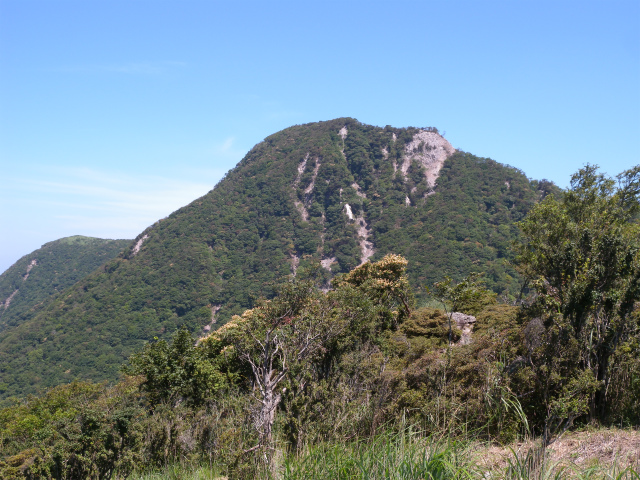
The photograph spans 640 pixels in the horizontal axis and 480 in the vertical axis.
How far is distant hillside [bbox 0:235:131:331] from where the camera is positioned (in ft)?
410

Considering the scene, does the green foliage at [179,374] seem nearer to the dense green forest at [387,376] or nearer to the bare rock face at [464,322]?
the dense green forest at [387,376]

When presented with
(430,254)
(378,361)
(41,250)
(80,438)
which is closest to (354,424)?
(378,361)

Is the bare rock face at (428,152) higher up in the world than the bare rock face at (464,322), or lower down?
higher up

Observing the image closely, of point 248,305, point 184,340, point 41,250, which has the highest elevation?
point 41,250

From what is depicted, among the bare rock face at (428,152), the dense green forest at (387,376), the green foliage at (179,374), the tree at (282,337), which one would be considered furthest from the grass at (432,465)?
the bare rock face at (428,152)

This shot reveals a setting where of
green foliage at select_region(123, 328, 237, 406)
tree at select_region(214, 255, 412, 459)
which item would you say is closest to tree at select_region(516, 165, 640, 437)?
tree at select_region(214, 255, 412, 459)

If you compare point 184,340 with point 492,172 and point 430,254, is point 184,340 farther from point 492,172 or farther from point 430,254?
point 492,172

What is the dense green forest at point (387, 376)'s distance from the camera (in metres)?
6.61

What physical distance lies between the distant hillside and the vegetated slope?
48404 millimetres

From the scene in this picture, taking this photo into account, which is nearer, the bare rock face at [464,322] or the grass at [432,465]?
the grass at [432,465]

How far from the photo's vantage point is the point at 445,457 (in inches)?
171

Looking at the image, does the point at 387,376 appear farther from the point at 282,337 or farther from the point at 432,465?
the point at 432,465

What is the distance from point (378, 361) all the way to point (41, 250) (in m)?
170

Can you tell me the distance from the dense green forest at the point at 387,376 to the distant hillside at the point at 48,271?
402 feet
